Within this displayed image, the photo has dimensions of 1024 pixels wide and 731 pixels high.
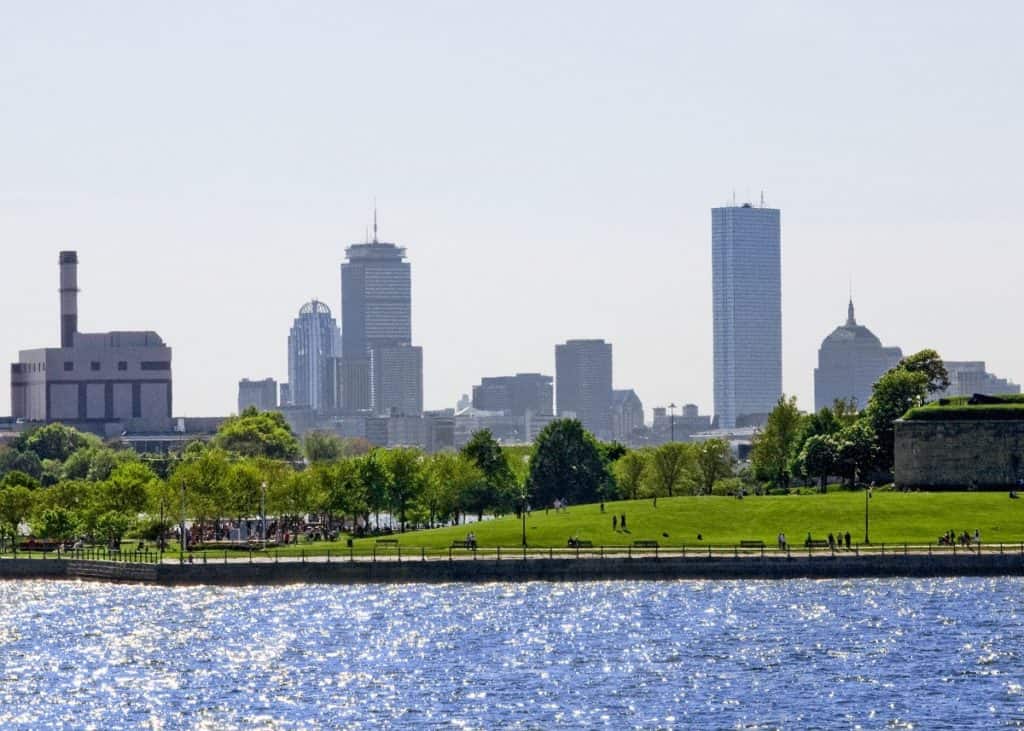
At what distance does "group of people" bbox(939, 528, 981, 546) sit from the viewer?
13175cm

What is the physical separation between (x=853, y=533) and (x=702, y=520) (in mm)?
10768

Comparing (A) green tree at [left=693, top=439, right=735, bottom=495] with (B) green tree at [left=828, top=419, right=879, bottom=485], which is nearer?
(B) green tree at [left=828, top=419, right=879, bottom=485]

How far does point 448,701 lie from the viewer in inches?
3164

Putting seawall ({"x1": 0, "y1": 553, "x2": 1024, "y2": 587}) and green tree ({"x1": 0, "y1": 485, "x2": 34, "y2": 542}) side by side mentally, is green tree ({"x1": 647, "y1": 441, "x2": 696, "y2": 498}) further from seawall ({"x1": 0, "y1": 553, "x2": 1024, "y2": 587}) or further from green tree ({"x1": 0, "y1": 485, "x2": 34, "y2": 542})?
seawall ({"x1": 0, "y1": 553, "x2": 1024, "y2": 587})

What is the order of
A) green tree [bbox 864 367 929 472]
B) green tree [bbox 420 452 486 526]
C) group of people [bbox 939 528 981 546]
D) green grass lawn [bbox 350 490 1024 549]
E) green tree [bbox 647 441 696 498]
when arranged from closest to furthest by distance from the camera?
group of people [bbox 939 528 981 546]
green grass lawn [bbox 350 490 1024 549]
green tree [bbox 864 367 929 472]
green tree [bbox 420 452 486 526]
green tree [bbox 647 441 696 498]

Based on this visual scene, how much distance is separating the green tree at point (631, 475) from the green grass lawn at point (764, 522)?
41.8 meters

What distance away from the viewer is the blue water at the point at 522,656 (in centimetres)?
7788

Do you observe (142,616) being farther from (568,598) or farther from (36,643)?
(568,598)

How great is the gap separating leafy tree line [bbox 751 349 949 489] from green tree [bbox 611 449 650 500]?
1014 cm

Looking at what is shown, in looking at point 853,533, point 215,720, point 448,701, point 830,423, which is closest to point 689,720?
point 448,701

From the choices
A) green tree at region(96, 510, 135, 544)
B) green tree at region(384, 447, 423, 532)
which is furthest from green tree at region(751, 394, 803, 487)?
green tree at region(96, 510, 135, 544)

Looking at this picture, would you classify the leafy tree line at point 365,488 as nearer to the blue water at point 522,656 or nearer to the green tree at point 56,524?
the green tree at point 56,524

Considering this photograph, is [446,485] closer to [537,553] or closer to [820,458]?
[820,458]

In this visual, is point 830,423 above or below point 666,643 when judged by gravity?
above
